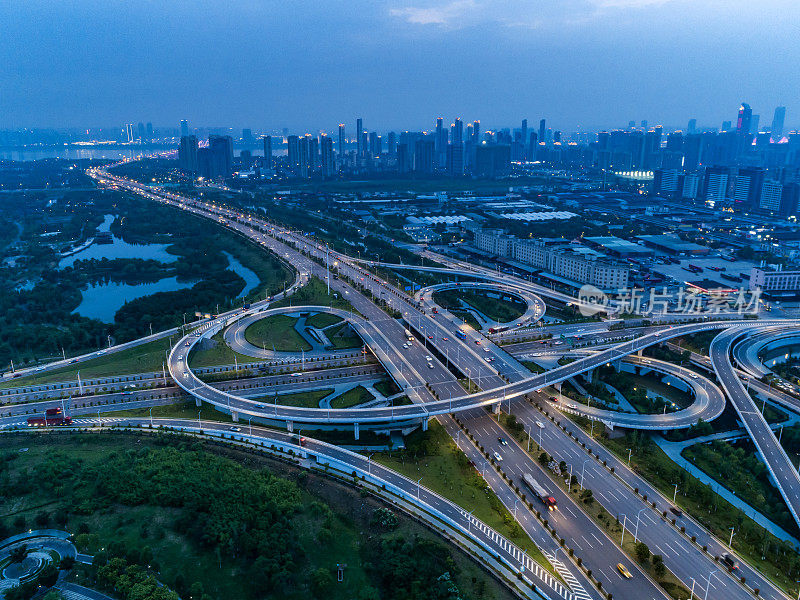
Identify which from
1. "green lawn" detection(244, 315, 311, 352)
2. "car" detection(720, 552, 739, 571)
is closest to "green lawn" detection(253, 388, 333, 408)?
"green lawn" detection(244, 315, 311, 352)

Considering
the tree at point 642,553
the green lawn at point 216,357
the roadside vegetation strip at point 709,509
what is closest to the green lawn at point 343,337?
the green lawn at point 216,357

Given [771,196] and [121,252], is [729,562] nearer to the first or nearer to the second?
[121,252]

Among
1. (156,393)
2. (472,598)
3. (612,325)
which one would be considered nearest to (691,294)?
(612,325)

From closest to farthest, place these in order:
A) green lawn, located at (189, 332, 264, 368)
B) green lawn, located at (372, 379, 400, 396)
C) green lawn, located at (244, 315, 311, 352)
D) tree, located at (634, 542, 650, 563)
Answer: tree, located at (634, 542, 650, 563) < green lawn, located at (372, 379, 400, 396) < green lawn, located at (189, 332, 264, 368) < green lawn, located at (244, 315, 311, 352)

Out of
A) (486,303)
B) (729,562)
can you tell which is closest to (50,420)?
(729,562)

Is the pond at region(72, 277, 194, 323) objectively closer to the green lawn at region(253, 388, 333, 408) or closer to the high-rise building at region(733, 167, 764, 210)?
the green lawn at region(253, 388, 333, 408)

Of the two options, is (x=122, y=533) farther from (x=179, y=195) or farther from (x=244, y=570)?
(x=179, y=195)

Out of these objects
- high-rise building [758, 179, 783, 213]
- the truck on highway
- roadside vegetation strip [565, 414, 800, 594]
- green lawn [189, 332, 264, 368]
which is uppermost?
high-rise building [758, 179, 783, 213]
